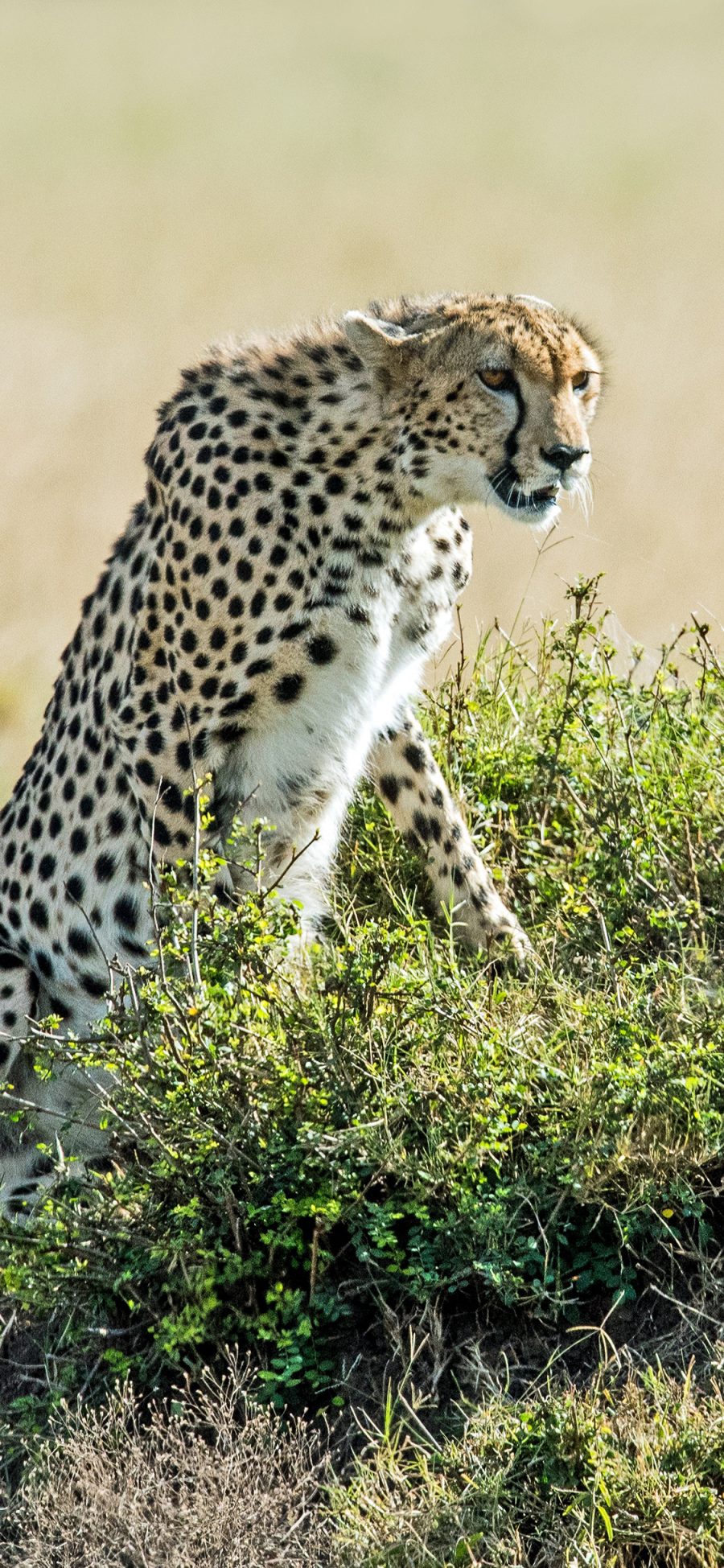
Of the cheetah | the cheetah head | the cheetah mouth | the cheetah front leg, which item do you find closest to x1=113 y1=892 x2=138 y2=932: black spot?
the cheetah

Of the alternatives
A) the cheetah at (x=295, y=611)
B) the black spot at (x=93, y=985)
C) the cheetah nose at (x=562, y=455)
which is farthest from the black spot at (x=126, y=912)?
the cheetah nose at (x=562, y=455)

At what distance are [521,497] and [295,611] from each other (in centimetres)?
52

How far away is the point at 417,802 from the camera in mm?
4082

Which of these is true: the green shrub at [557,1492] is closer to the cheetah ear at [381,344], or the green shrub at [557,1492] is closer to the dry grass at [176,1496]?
the dry grass at [176,1496]

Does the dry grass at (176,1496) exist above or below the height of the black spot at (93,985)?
below

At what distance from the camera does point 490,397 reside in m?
3.56

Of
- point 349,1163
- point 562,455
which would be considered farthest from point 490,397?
point 349,1163

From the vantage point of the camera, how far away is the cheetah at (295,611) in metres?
3.61

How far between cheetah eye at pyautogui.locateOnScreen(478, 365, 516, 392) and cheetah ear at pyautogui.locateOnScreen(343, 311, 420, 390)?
0.20 metres

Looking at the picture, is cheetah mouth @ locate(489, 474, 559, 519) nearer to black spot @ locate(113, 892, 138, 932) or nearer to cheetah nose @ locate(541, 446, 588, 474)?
cheetah nose @ locate(541, 446, 588, 474)

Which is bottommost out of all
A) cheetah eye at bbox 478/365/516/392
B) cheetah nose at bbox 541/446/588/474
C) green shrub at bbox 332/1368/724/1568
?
green shrub at bbox 332/1368/724/1568

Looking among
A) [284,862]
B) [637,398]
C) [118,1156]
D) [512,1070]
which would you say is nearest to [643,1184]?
[512,1070]

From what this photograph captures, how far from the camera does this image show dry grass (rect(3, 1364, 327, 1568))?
106 inches

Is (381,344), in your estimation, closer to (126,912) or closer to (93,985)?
(126,912)
